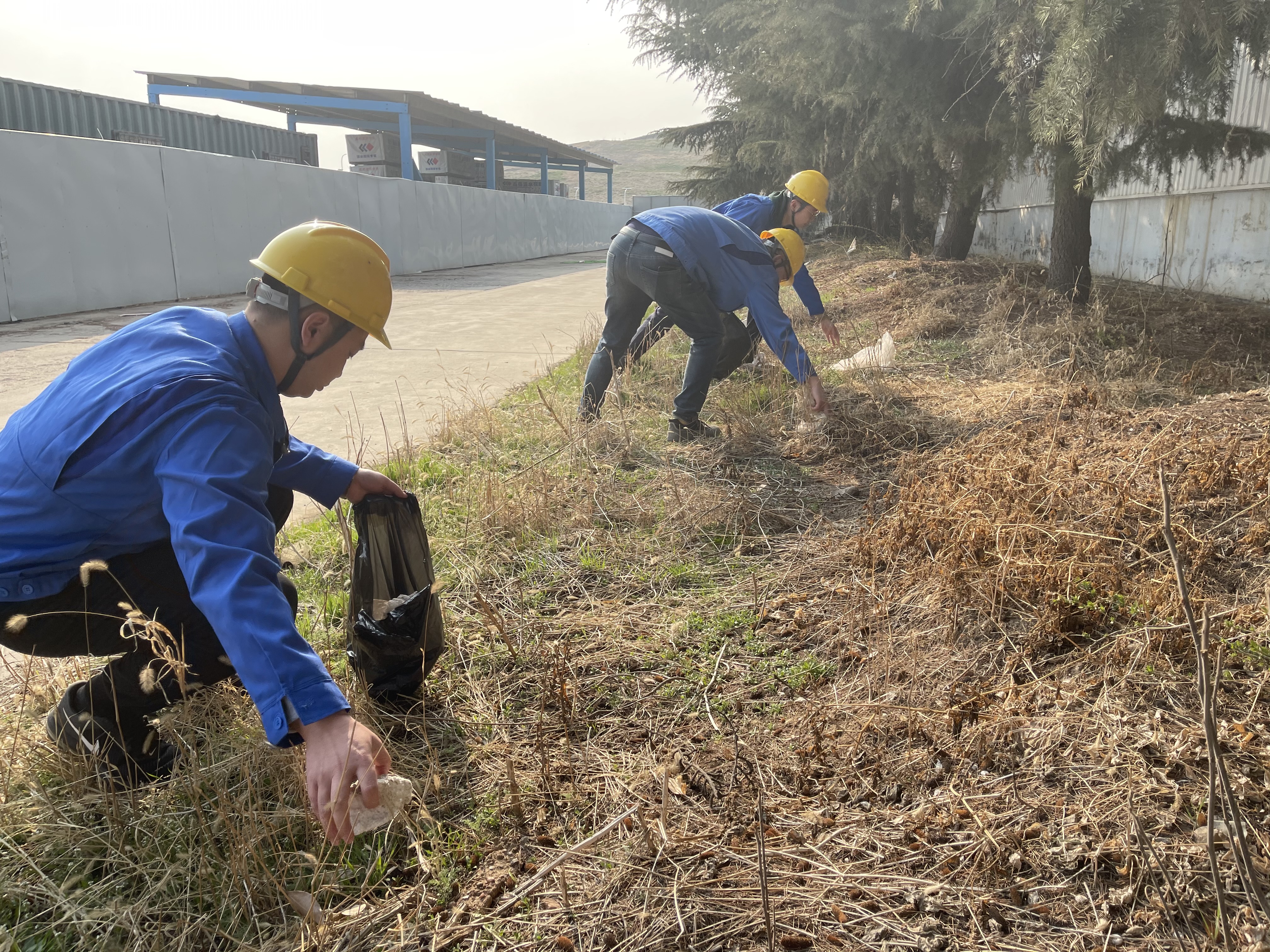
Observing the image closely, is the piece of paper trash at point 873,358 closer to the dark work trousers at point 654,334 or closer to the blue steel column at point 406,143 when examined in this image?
the dark work trousers at point 654,334

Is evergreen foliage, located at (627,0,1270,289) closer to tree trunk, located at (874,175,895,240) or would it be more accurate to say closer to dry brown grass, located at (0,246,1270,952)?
tree trunk, located at (874,175,895,240)

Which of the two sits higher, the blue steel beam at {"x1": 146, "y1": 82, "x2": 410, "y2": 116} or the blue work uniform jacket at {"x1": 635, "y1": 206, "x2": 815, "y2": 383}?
the blue steel beam at {"x1": 146, "y1": 82, "x2": 410, "y2": 116}

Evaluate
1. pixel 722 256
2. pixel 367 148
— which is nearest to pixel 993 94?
pixel 722 256

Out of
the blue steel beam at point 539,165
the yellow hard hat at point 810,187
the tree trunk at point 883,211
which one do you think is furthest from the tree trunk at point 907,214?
the blue steel beam at point 539,165

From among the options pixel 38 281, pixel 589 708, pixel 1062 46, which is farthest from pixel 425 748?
pixel 38 281

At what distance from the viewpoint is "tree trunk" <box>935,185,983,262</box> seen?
41.5 feet

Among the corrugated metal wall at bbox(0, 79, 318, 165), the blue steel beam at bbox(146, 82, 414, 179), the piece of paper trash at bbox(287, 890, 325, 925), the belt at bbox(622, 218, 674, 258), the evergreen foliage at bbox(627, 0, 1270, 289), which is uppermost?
the blue steel beam at bbox(146, 82, 414, 179)

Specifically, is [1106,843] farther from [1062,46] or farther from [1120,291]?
[1120,291]

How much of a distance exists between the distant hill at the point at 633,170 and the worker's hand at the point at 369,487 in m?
79.7

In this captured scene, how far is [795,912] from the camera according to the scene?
175 centimetres

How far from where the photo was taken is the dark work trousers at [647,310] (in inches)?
199

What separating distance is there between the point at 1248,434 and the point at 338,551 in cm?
389

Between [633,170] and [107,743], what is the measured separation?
117657 millimetres

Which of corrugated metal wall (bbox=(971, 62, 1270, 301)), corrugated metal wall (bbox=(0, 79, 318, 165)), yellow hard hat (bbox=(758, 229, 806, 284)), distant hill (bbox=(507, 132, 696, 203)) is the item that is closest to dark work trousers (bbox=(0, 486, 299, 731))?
yellow hard hat (bbox=(758, 229, 806, 284))
